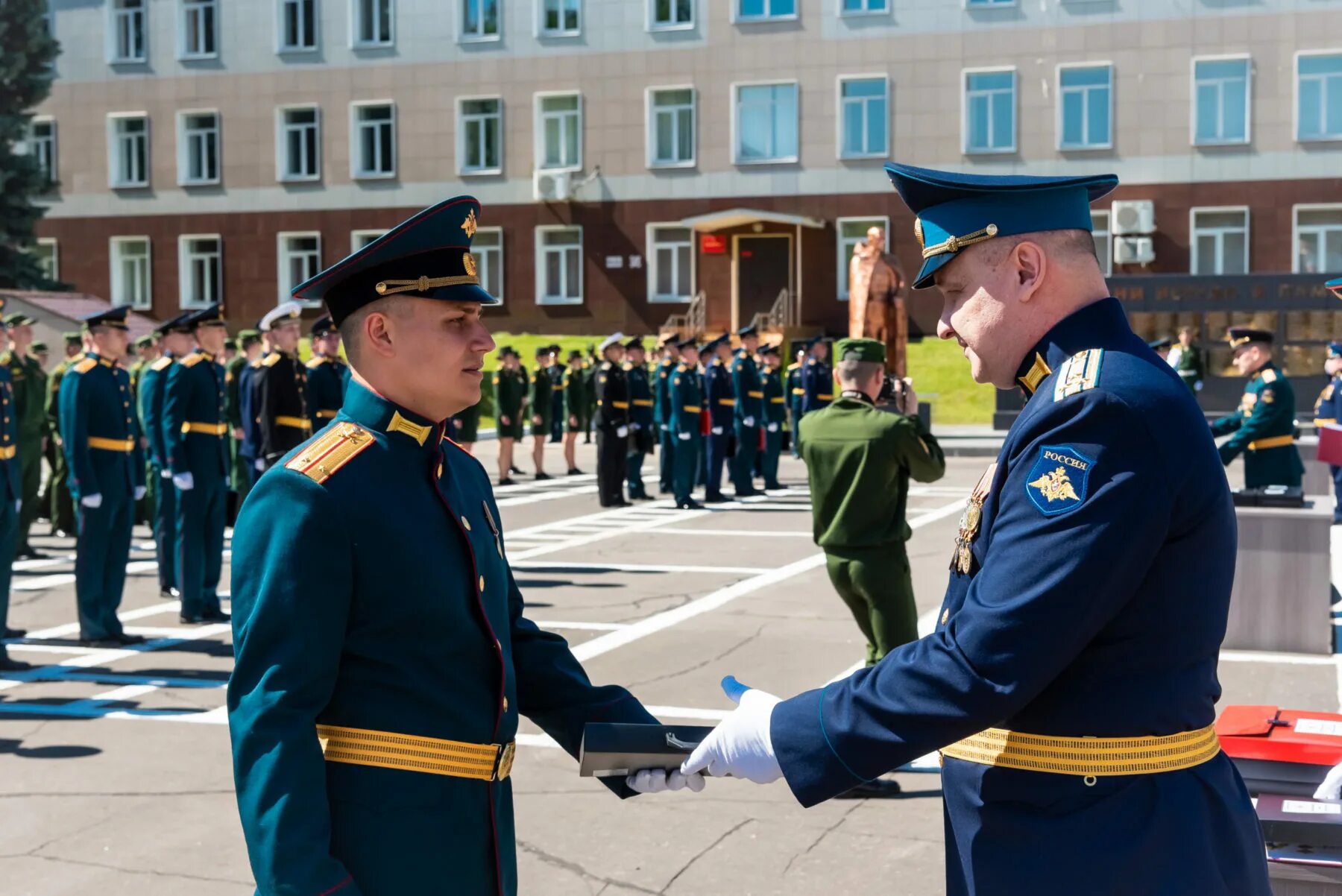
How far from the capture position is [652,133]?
1553 inches

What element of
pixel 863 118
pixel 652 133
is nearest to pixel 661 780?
pixel 863 118

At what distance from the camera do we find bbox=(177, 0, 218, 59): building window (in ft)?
140

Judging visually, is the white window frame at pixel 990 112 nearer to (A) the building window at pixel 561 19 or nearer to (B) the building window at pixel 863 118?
(B) the building window at pixel 863 118

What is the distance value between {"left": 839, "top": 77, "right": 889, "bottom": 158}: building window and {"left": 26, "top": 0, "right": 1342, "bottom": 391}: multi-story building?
0.26 ft

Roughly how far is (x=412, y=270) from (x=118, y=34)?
4520 centimetres

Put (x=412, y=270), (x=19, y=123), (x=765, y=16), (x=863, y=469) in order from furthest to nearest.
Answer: (x=765, y=16) → (x=19, y=123) → (x=863, y=469) → (x=412, y=270)

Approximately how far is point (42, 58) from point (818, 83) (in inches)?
766

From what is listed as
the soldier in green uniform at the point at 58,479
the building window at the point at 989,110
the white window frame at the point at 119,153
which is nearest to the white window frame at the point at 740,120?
the building window at the point at 989,110

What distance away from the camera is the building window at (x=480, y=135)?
40.4 meters

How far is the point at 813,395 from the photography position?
22359mm

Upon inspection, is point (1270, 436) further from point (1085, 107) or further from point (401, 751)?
point (1085, 107)

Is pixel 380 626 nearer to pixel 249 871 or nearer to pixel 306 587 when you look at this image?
pixel 306 587

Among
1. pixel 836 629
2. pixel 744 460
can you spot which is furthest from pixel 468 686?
pixel 744 460

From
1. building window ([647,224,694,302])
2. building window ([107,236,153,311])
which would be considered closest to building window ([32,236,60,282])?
building window ([107,236,153,311])
